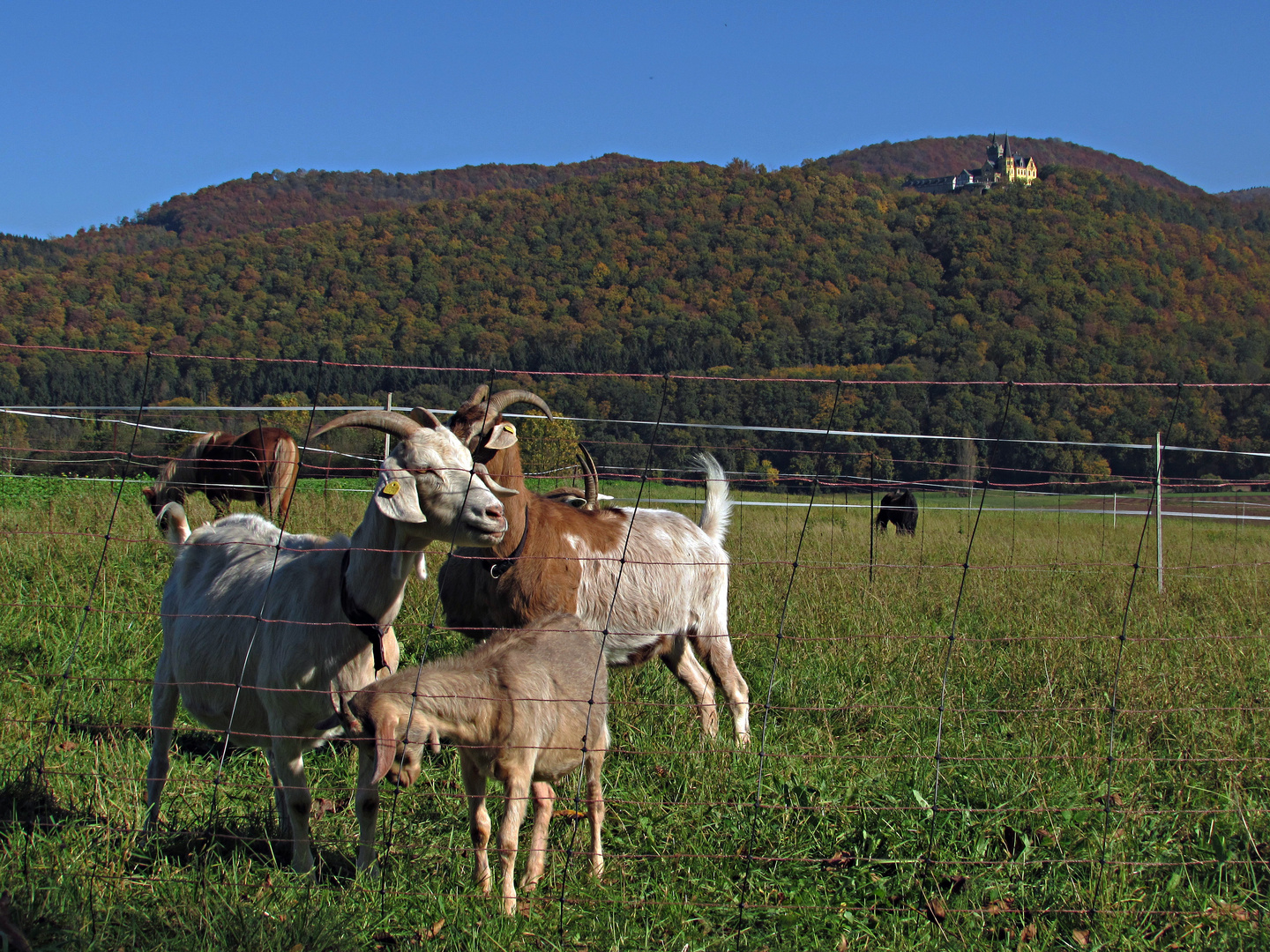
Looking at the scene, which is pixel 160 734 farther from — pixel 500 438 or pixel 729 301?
pixel 729 301

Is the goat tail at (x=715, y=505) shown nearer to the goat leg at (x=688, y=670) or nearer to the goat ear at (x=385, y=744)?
the goat leg at (x=688, y=670)

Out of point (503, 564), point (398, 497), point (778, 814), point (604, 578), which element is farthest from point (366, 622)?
point (604, 578)

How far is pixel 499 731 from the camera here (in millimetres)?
3471

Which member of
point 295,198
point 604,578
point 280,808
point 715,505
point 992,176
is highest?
point 992,176

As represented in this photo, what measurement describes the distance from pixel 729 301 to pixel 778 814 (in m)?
51.8

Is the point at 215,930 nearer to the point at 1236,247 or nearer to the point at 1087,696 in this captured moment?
the point at 1087,696

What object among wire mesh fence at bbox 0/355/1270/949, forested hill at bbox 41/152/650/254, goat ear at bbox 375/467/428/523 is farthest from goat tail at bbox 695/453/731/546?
forested hill at bbox 41/152/650/254

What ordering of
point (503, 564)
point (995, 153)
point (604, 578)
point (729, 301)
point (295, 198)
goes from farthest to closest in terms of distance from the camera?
point (995, 153), point (295, 198), point (729, 301), point (604, 578), point (503, 564)

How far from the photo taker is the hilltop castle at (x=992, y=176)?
79000mm

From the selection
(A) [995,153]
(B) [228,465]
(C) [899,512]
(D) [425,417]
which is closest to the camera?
(D) [425,417]

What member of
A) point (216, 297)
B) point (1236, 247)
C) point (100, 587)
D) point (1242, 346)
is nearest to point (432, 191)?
point (216, 297)

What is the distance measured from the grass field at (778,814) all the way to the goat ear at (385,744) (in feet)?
1.33

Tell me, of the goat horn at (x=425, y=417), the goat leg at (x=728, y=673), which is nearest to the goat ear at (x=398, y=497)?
the goat horn at (x=425, y=417)

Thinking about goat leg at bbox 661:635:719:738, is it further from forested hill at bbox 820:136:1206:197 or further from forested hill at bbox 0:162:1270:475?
forested hill at bbox 820:136:1206:197
